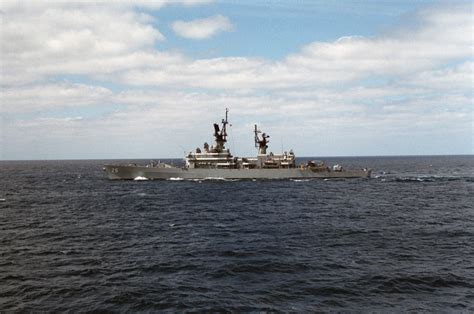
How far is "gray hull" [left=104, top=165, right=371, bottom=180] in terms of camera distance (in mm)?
91500

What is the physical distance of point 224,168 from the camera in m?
91.5

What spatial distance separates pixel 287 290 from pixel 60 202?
47.3 meters

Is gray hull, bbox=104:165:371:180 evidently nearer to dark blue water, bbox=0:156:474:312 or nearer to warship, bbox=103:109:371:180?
warship, bbox=103:109:371:180

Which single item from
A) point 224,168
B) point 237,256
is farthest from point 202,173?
point 237,256

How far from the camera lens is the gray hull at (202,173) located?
91.5 m

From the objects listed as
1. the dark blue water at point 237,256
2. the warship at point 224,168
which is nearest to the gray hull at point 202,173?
the warship at point 224,168

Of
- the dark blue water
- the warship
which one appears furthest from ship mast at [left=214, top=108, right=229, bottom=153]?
the dark blue water

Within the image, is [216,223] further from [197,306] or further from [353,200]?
[353,200]

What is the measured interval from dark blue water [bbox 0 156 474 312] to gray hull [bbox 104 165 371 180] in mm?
33025

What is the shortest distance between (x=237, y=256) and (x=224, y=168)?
62.3m

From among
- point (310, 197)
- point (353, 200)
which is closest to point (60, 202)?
point (310, 197)

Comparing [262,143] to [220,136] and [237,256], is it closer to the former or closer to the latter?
[220,136]

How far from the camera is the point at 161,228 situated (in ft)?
132

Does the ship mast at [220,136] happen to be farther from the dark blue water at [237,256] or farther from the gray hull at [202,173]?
the dark blue water at [237,256]
